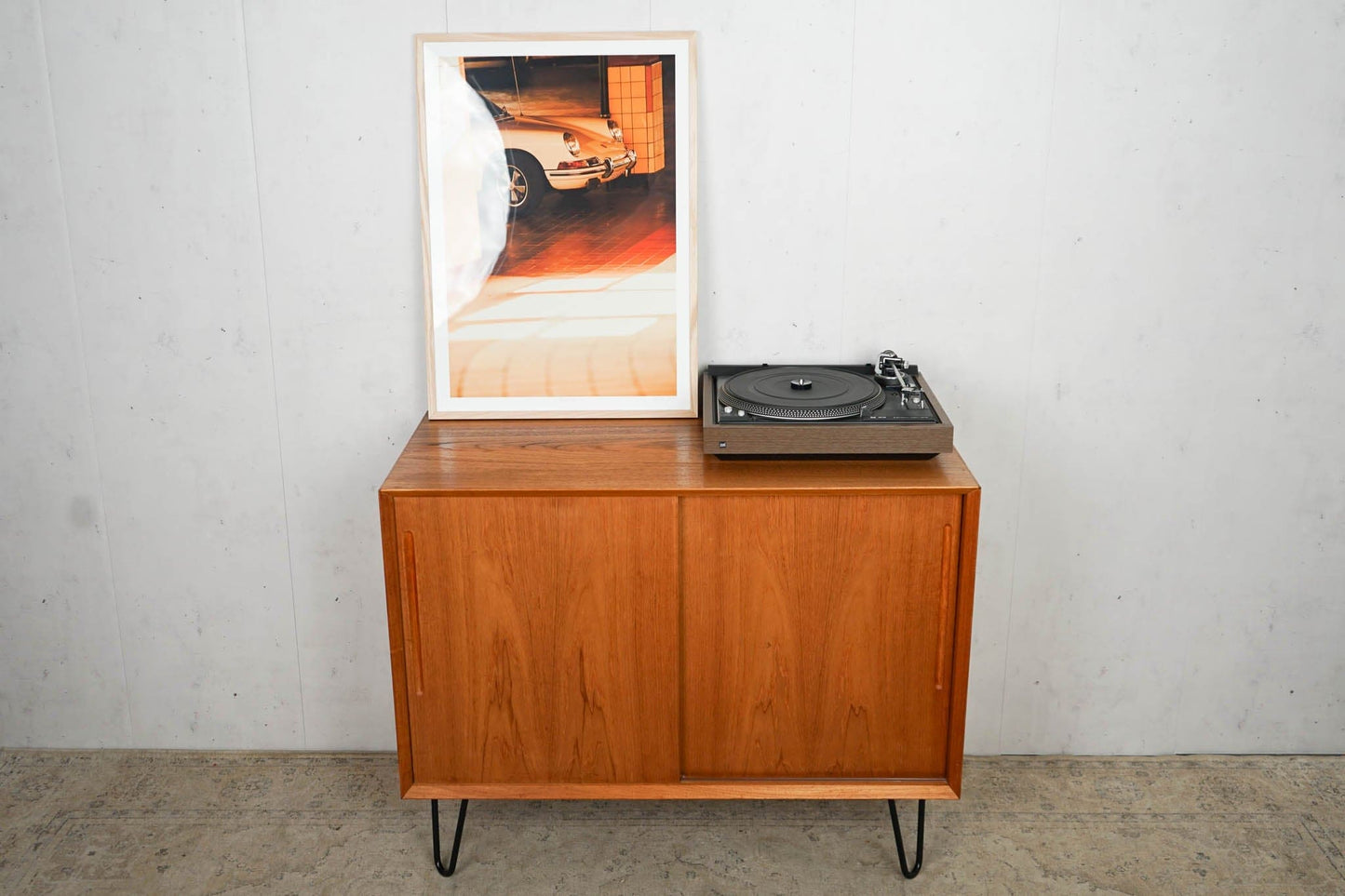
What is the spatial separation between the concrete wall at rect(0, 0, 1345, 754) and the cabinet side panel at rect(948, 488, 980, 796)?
1.58 feet

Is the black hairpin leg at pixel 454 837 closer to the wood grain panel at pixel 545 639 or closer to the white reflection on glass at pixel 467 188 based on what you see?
the wood grain panel at pixel 545 639

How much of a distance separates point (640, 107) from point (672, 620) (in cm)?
101

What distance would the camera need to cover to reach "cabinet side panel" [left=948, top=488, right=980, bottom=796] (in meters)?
1.96

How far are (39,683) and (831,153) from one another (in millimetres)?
2194

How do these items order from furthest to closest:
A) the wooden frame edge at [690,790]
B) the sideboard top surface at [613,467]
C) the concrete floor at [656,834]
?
the concrete floor at [656,834], the wooden frame edge at [690,790], the sideboard top surface at [613,467]

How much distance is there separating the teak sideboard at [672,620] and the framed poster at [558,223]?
0.60 ft

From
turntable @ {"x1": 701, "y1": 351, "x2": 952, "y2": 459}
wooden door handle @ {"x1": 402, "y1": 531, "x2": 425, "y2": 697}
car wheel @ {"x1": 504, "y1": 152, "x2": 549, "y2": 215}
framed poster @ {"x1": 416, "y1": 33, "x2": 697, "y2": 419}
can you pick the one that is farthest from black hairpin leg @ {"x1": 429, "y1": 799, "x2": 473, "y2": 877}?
car wheel @ {"x1": 504, "y1": 152, "x2": 549, "y2": 215}

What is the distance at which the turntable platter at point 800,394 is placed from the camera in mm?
2043

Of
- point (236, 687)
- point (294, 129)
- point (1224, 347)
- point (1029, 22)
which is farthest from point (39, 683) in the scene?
point (1224, 347)

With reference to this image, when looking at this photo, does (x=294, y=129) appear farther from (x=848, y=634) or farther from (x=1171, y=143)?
(x=1171, y=143)

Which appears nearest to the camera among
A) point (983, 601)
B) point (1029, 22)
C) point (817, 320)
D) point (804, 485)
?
point (804, 485)

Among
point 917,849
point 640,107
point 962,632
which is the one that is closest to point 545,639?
point 962,632

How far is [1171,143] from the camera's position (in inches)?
87.8

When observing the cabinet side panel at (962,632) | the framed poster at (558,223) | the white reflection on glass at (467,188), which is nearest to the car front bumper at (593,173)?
the framed poster at (558,223)
